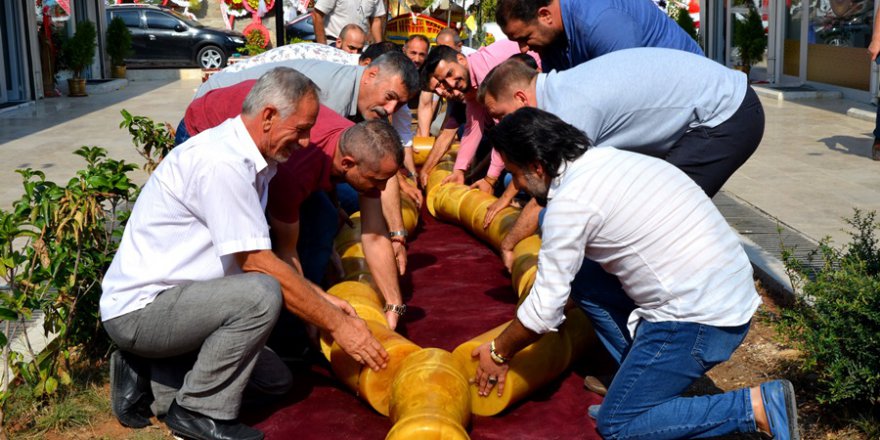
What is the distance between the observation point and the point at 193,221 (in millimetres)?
3223

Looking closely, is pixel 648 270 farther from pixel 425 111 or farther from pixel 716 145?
pixel 425 111

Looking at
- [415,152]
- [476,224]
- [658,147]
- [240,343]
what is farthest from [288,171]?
[415,152]

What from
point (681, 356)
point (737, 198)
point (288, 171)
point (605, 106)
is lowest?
point (737, 198)

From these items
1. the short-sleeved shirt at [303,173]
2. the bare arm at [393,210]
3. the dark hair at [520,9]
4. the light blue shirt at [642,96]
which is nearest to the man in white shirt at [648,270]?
the light blue shirt at [642,96]

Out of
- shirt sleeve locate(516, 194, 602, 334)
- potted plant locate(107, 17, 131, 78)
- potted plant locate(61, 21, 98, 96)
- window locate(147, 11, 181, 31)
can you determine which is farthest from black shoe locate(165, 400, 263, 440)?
window locate(147, 11, 181, 31)

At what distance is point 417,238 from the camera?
20.9ft

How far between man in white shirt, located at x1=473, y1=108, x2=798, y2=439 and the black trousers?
30.1 inches

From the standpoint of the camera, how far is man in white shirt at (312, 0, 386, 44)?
917 centimetres

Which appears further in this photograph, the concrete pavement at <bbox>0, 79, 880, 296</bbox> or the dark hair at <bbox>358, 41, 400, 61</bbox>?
the concrete pavement at <bbox>0, 79, 880, 296</bbox>

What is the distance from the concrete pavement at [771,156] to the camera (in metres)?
6.71

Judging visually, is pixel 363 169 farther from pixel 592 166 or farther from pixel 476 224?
pixel 476 224

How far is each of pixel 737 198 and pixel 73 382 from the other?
5314mm

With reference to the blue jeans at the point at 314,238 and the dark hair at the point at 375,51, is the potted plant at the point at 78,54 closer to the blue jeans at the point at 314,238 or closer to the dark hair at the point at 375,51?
the dark hair at the point at 375,51

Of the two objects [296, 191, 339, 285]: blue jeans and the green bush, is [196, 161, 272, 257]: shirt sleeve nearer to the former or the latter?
[296, 191, 339, 285]: blue jeans
